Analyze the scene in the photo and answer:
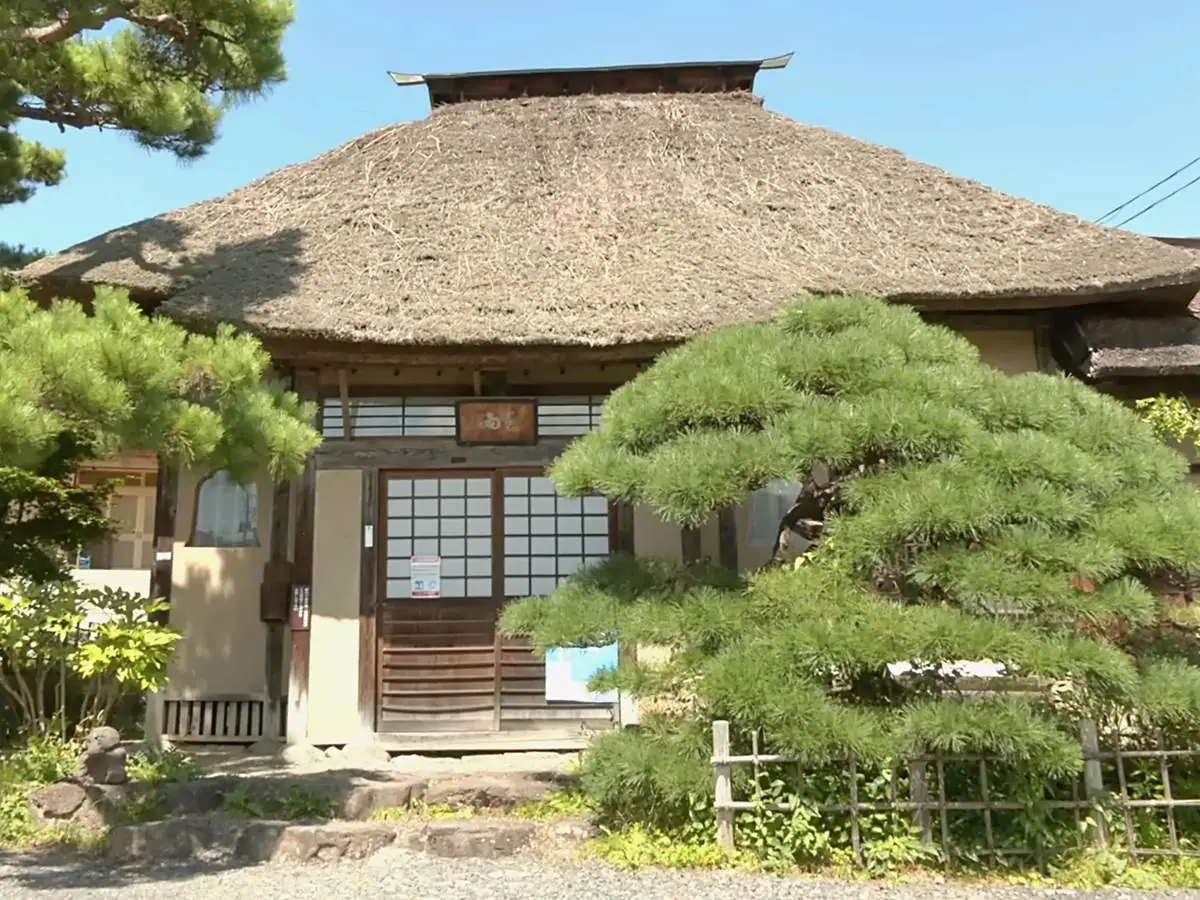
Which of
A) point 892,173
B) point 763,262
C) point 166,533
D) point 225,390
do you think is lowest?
point 166,533

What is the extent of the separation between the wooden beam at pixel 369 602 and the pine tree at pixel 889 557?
2697mm

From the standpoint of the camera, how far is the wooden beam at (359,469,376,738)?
6.76 metres

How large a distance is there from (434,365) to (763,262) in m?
2.74

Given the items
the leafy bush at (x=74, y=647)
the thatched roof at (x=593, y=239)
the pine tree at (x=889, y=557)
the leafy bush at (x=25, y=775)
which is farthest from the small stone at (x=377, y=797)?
the thatched roof at (x=593, y=239)

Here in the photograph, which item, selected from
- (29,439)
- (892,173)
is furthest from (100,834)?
(892,173)

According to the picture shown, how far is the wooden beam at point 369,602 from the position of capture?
266 inches

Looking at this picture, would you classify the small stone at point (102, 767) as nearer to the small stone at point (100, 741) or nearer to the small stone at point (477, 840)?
the small stone at point (100, 741)

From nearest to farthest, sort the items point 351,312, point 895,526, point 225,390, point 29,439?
point 29,439, point 895,526, point 225,390, point 351,312

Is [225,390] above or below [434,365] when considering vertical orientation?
below

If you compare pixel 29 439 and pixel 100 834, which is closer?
pixel 29 439

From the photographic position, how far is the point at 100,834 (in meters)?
4.97

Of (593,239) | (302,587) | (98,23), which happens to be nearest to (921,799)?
(302,587)

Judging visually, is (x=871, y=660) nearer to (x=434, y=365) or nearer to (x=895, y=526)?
(x=895, y=526)

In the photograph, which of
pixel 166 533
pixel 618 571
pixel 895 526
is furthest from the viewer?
pixel 166 533
